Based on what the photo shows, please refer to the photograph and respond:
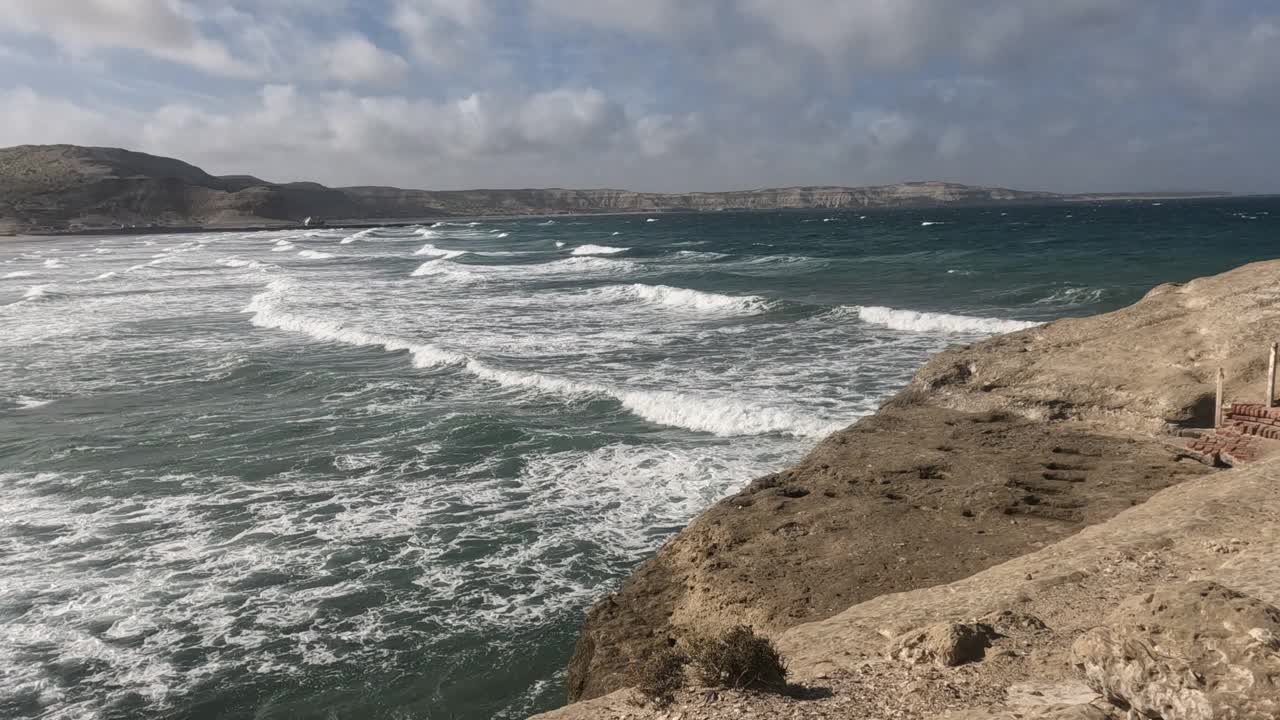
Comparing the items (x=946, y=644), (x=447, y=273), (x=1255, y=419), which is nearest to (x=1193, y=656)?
(x=946, y=644)

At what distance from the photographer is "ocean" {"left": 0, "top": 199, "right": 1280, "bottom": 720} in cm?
841

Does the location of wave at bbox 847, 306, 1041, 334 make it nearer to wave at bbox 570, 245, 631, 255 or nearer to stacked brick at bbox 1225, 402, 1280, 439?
stacked brick at bbox 1225, 402, 1280, 439

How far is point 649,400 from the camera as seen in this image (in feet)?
55.9

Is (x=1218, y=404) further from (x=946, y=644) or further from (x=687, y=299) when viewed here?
(x=687, y=299)

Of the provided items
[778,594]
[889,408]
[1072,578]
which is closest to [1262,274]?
[889,408]

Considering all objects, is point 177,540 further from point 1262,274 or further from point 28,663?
point 1262,274

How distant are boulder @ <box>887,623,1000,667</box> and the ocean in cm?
347

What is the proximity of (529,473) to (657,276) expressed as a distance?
3388 cm

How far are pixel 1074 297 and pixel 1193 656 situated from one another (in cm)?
3261

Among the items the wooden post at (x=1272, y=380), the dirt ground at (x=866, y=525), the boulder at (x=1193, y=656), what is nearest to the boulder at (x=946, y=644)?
the boulder at (x=1193, y=656)

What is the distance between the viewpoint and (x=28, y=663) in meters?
8.43

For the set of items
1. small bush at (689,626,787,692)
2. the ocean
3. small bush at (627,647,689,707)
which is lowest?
the ocean

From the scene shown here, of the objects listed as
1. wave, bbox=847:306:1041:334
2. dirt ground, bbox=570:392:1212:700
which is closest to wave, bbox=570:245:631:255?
wave, bbox=847:306:1041:334

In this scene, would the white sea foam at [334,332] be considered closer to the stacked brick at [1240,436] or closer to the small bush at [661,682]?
the stacked brick at [1240,436]
